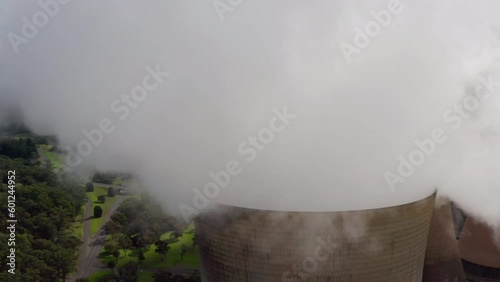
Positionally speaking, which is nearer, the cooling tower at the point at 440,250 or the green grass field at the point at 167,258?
the cooling tower at the point at 440,250

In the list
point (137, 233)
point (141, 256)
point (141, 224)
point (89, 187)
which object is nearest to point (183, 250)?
point (141, 256)

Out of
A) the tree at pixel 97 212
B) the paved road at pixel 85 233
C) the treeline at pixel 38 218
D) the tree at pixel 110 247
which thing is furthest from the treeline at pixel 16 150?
the tree at pixel 110 247

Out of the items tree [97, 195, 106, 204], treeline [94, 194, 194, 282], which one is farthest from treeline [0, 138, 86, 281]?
treeline [94, 194, 194, 282]

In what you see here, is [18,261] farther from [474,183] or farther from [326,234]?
[474,183]

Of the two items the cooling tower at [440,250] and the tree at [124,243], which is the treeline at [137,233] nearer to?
the tree at [124,243]

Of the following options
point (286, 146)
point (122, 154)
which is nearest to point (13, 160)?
point (122, 154)

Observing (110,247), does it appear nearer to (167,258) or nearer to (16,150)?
(167,258)
